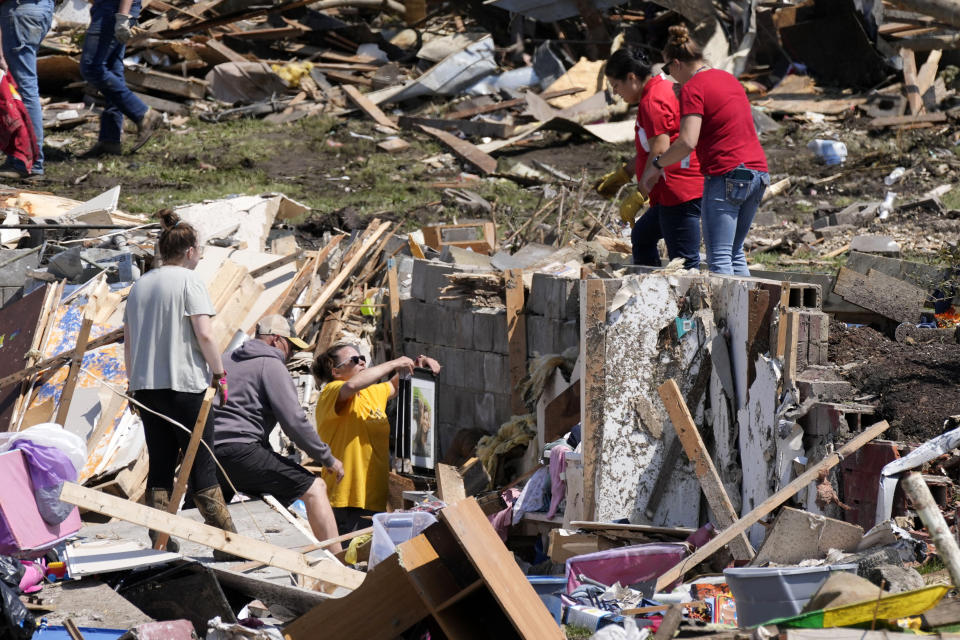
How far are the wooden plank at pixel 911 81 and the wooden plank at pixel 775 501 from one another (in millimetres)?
10545

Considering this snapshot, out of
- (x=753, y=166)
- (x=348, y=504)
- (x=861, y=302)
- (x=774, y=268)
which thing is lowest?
(x=348, y=504)

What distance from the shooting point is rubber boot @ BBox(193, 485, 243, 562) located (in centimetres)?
562

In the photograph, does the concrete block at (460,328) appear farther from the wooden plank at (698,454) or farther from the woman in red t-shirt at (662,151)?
the wooden plank at (698,454)

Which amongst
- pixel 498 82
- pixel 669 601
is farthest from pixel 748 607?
pixel 498 82

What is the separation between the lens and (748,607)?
4.37 meters

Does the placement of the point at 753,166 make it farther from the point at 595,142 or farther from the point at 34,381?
the point at 595,142

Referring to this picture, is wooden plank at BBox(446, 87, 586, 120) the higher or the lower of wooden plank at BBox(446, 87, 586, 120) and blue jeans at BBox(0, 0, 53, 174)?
the lower

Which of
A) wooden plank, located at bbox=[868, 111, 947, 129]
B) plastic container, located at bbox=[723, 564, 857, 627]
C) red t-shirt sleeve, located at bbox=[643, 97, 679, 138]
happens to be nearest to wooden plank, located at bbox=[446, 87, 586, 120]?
wooden plank, located at bbox=[868, 111, 947, 129]

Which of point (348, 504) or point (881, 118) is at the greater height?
point (881, 118)

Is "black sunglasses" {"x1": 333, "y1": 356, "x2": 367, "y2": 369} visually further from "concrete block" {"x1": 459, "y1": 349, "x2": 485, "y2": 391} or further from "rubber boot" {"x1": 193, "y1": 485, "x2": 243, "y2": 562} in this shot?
"rubber boot" {"x1": 193, "y1": 485, "x2": 243, "y2": 562}

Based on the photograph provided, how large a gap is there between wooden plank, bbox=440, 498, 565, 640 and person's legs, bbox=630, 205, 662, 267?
126 inches

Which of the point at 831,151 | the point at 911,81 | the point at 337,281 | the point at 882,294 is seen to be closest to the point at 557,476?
the point at 882,294

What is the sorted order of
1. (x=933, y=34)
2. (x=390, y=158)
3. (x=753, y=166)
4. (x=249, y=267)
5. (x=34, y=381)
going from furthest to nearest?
(x=933, y=34) → (x=390, y=158) → (x=249, y=267) → (x=34, y=381) → (x=753, y=166)

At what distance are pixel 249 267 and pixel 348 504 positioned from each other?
289 cm
